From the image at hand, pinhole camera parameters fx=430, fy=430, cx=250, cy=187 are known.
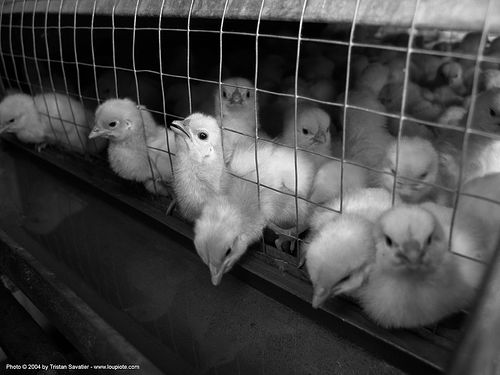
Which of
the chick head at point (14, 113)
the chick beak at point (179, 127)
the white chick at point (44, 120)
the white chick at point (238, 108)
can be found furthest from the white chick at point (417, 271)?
the chick head at point (14, 113)

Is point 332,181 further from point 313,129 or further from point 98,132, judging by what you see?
point 98,132

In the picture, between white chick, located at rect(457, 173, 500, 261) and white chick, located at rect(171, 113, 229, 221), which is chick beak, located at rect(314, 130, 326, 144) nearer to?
white chick, located at rect(171, 113, 229, 221)

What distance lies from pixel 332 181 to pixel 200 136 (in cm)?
44

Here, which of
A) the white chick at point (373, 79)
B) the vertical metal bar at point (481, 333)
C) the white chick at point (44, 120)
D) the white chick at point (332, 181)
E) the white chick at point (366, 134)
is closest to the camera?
the vertical metal bar at point (481, 333)

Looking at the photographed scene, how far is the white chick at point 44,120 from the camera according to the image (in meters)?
2.09

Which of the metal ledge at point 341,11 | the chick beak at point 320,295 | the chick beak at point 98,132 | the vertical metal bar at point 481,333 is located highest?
the metal ledge at point 341,11

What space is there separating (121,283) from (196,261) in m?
0.25

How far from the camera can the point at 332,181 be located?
1.31 m

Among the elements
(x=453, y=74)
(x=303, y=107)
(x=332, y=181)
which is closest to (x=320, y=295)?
(x=332, y=181)

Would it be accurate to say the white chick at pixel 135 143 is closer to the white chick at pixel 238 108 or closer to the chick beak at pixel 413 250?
the white chick at pixel 238 108

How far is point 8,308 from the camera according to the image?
4.57 feet

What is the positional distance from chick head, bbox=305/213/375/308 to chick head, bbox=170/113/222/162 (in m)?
0.52

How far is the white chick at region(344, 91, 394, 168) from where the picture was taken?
1.49m

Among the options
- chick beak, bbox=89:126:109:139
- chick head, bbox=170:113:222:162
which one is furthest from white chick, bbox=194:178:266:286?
chick beak, bbox=89:126:109:139
